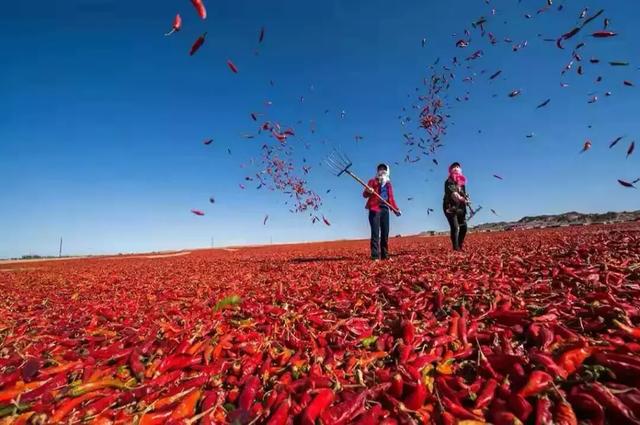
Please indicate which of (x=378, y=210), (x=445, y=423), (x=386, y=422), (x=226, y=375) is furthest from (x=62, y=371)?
(x=378, y=210)

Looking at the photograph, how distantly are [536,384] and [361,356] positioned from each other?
1.60 meters

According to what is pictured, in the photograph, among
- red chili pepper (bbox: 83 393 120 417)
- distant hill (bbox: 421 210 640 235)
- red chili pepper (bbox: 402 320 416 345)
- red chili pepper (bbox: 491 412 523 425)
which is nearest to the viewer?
red chili pepper (bbox: 491 412 523 425)

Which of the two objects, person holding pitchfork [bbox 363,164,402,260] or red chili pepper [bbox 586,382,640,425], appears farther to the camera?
person holding pitchfork [bbox 363,164,402,260]

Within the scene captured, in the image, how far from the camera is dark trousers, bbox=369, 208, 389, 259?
11.6 m

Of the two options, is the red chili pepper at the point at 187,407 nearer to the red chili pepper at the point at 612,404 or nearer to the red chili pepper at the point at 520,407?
the red chili pepper at the point at 520,407

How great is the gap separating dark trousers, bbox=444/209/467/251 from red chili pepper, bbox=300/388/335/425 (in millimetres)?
9811

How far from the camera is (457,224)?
1219 cm

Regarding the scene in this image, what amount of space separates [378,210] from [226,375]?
8.60 metres

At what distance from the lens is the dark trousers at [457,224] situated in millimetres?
12055

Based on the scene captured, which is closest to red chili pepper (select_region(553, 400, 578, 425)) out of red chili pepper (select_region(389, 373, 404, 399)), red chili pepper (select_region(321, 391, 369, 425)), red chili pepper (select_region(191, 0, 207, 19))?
red chili pepper (select_region(389, 373, 404, 399))

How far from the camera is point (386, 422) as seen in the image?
2715 millimetres

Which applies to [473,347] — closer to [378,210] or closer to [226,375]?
[226,375]

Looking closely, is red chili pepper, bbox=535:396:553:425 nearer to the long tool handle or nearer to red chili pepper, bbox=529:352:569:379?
red chili pepper, bbox=529:352:569:379

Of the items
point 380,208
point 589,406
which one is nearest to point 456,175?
point 380,208
